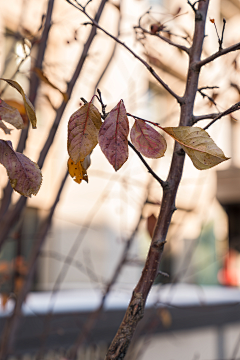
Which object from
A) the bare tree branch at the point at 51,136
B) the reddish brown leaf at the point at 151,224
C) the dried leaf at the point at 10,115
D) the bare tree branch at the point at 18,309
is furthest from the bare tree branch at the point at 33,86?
the dried leaf at the point at 10,115

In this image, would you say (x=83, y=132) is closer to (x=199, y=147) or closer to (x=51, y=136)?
(x=199, y=147)

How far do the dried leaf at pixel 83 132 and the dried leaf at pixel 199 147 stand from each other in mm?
71

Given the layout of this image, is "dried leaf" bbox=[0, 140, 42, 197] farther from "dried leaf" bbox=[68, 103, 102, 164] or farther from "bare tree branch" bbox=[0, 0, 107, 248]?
"bare tree branch" bbox=[0, 0, 107, 248]

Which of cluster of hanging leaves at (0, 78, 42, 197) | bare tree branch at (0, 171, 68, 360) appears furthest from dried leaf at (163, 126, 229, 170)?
bare tree branch at (0, 171, 68, 360)

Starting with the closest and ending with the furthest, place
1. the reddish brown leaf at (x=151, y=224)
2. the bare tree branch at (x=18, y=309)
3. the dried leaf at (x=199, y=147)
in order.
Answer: the dried leaf at (x=199, y=147), the reddish brown leaf at (x=151, y=224), the bare tree branch at (x=18, y=309)

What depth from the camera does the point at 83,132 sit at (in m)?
0.35

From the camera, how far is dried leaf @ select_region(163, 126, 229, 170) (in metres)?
0.32

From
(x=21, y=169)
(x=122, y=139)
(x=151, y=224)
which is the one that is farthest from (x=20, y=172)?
(x=151, y=224)

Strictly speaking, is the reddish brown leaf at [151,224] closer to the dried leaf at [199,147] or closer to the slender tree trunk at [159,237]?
the slender tree trunk at [159,237]

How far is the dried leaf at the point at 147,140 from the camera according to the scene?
352 mm

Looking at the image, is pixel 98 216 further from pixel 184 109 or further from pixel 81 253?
pixel 184 109

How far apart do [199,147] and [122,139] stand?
72 millimetres

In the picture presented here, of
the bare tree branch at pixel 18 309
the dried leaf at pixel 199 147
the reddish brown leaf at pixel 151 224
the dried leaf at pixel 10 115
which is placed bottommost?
the bare tree branch at pixel 18 309

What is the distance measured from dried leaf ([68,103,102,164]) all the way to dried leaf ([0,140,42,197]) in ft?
0.15
